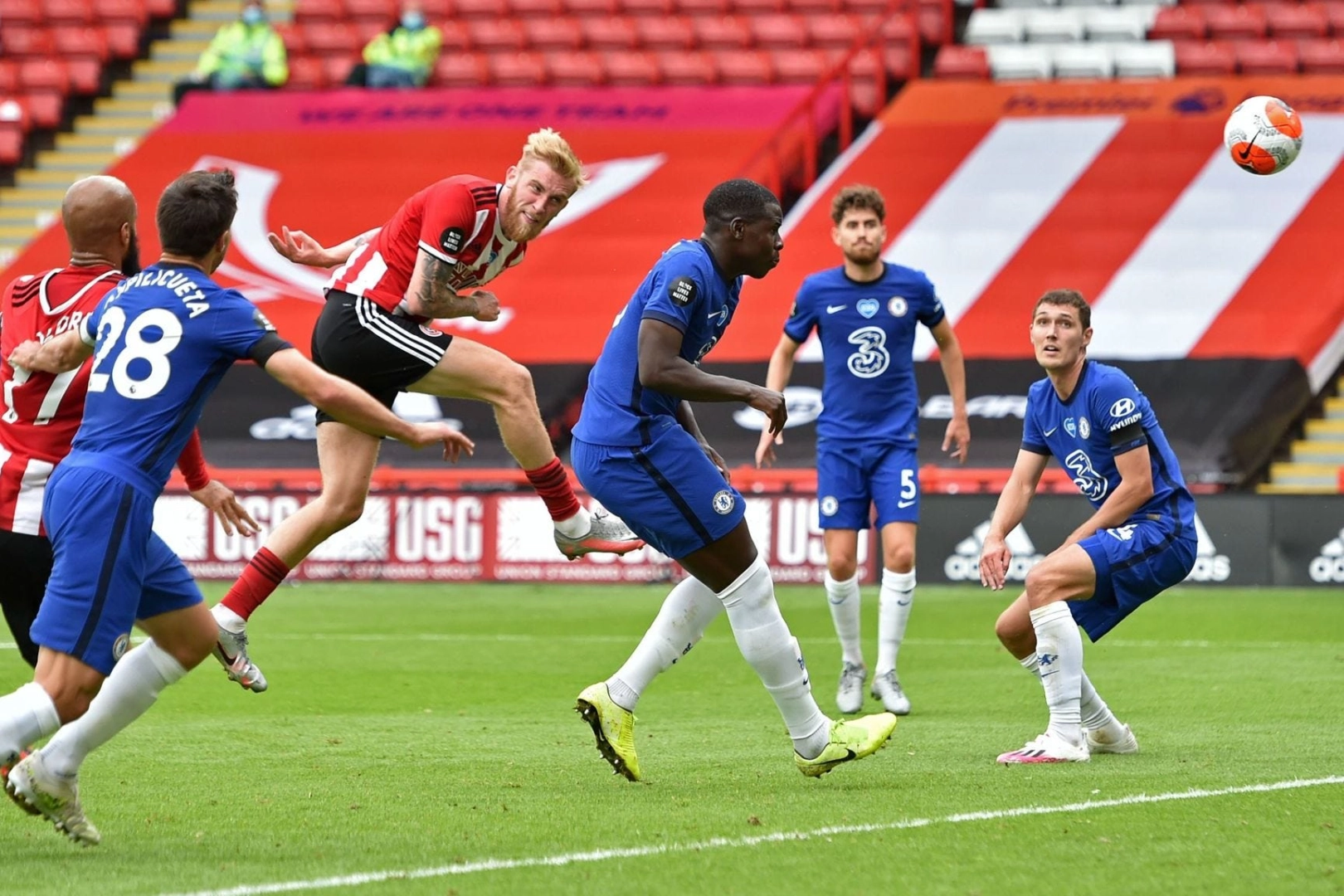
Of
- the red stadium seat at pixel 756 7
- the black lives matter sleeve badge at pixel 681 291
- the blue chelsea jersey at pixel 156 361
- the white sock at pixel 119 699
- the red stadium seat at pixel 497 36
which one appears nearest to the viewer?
the blue chelsea jersey at pixel 156 361

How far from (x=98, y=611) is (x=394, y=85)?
21862 mm

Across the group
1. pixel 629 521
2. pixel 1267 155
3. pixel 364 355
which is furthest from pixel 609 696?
pixel 1267 155

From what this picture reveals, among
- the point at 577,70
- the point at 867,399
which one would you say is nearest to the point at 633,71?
the point at 577,70

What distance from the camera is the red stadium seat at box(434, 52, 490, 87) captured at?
86.6 feet

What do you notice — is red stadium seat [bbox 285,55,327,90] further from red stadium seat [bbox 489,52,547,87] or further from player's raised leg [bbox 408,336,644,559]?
player's raised leg [bbox 408,336,644,559]

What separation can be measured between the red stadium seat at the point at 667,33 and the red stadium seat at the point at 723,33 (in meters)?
0.11

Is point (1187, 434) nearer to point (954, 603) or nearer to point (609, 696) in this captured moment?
point (954, 603)

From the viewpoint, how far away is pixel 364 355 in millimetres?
7371

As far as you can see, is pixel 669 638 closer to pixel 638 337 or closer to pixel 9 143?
pixel 638 337

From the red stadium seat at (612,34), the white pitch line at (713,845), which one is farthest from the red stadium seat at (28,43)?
the white pitch line at (713,845)

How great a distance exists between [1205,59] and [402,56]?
10.2 m

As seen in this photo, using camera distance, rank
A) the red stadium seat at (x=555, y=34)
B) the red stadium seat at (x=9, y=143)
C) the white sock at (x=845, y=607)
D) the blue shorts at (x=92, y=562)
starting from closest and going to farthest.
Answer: the blue shorts at (x=92, y=562)
the white sock at (x=845, y=607)
the red stadium seat at (x=555, y=34)
the red stadium seat at (x=9, y=143)

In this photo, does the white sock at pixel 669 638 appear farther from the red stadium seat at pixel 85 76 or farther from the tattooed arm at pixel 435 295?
the red stadium seat at pixel 85 76

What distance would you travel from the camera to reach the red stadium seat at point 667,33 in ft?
85.4
